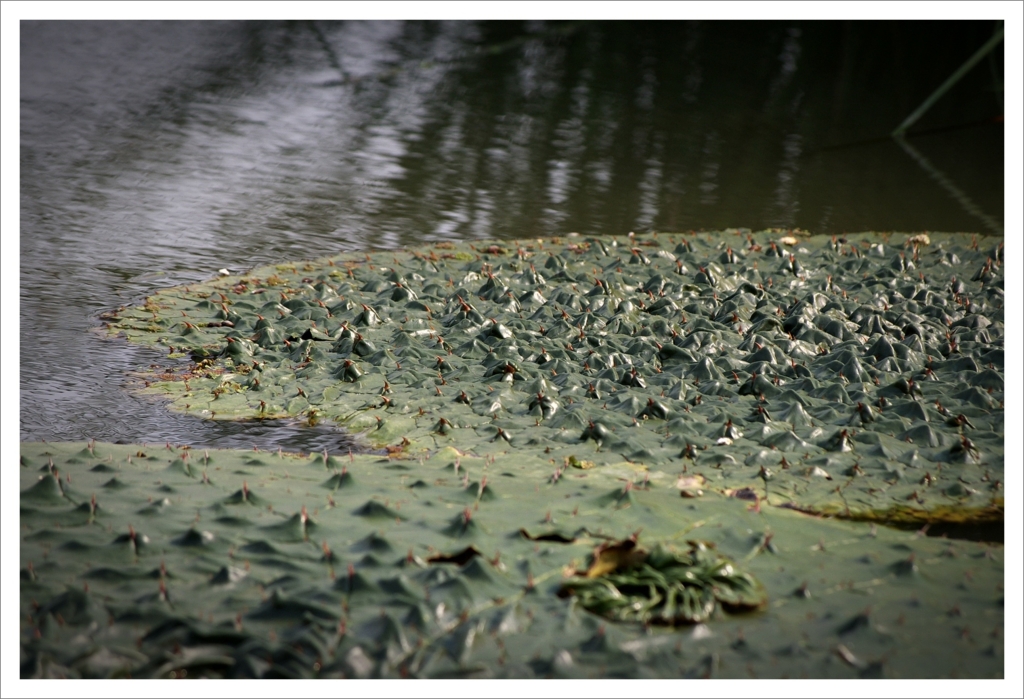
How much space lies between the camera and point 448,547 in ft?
10.8

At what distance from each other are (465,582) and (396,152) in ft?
26.6

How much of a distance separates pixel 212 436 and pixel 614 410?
6.17ft

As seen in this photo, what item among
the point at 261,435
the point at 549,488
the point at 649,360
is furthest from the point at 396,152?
the point at 549,488

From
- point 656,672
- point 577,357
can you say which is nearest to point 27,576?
point 656,672

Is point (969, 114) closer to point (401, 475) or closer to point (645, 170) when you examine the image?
point (645, 170)

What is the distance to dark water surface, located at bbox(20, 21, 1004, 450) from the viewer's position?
6871mm

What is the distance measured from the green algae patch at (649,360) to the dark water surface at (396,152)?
1.43 ft

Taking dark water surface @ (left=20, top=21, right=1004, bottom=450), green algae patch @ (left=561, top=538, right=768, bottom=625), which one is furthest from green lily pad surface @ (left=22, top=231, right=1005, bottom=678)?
dark water surface @ (left=20, top=21, right=1004, bottom=450)

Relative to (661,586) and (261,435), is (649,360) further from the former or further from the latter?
(661,586)

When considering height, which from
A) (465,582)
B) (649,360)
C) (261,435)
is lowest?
(261,435)

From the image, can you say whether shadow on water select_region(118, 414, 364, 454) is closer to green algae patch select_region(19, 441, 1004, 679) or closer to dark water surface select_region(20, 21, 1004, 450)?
dark water surface select_region(20, 21, 1004, 450)

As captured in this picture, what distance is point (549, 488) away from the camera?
12.7 feet

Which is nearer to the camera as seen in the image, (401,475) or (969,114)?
(401,475)

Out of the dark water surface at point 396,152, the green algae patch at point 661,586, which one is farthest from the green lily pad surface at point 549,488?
the dark water surface at point 396,152
